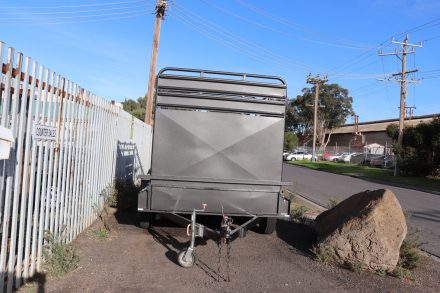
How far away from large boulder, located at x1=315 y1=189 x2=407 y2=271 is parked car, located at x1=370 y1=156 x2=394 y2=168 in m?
40.0

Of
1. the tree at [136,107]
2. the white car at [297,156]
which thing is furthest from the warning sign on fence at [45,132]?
the white car at [297,156]

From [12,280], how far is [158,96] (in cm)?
310

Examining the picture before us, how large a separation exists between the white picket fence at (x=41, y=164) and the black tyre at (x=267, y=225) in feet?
9.59

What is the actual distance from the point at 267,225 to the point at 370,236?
2140 mm

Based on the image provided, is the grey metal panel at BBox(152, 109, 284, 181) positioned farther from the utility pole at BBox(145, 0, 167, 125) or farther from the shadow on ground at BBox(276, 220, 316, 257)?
the utility pole at BBox(145, 0, 167, 125)

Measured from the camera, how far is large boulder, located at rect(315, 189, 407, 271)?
19.2 feet

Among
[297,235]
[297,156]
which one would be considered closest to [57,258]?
[297,235]

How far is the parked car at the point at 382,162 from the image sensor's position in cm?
4435

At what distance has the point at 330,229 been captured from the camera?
668 cm

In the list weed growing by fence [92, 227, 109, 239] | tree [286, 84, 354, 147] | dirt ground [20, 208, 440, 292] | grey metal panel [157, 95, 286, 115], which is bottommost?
dirt ground [20, 208, 440, 292]

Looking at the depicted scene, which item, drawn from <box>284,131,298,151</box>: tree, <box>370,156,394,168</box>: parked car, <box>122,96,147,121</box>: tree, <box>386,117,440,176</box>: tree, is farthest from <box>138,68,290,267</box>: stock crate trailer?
<box>284,131,298,151</box>: tree

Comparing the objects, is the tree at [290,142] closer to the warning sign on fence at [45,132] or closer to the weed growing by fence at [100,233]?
the weed growing by fence at [100,233]

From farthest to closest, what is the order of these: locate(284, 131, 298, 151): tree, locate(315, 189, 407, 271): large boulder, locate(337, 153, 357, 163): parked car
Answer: locate(284, 131, 298, 151): tree → locate(337, 153, 357, 163): parked car → locate(315, 189, 407, 271): large boulder

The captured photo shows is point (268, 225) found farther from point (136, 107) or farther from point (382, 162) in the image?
point (136, 107)
